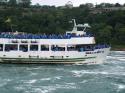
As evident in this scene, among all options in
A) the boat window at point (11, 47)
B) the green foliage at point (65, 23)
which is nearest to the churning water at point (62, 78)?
the boat window at point (11, 47)

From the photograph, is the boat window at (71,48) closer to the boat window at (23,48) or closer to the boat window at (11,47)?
the boat window at (23,48)

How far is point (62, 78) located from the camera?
50.5 meters

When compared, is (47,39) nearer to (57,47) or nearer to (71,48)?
(57,47)

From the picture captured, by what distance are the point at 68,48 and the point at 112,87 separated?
16668mm

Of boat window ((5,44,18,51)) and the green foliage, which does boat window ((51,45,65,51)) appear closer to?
boat window ((5,44,18,51))

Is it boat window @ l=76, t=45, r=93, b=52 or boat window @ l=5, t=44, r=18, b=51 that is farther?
boat window @ l=5, t=44, r=18, b=51

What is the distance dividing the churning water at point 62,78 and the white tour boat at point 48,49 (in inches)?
61.1

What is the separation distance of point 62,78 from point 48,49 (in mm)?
11681

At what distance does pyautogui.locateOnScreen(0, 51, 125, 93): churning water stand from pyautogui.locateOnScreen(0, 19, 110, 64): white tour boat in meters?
1.55

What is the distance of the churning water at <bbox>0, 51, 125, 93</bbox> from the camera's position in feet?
146

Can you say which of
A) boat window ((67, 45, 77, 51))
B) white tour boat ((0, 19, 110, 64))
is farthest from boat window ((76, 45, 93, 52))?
boat window ((67, 45, 77, 51))

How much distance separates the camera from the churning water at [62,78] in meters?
44.5

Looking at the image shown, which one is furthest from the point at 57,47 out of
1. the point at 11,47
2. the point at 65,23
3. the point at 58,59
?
the point at 65,23

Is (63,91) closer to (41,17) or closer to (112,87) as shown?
(112,87)
